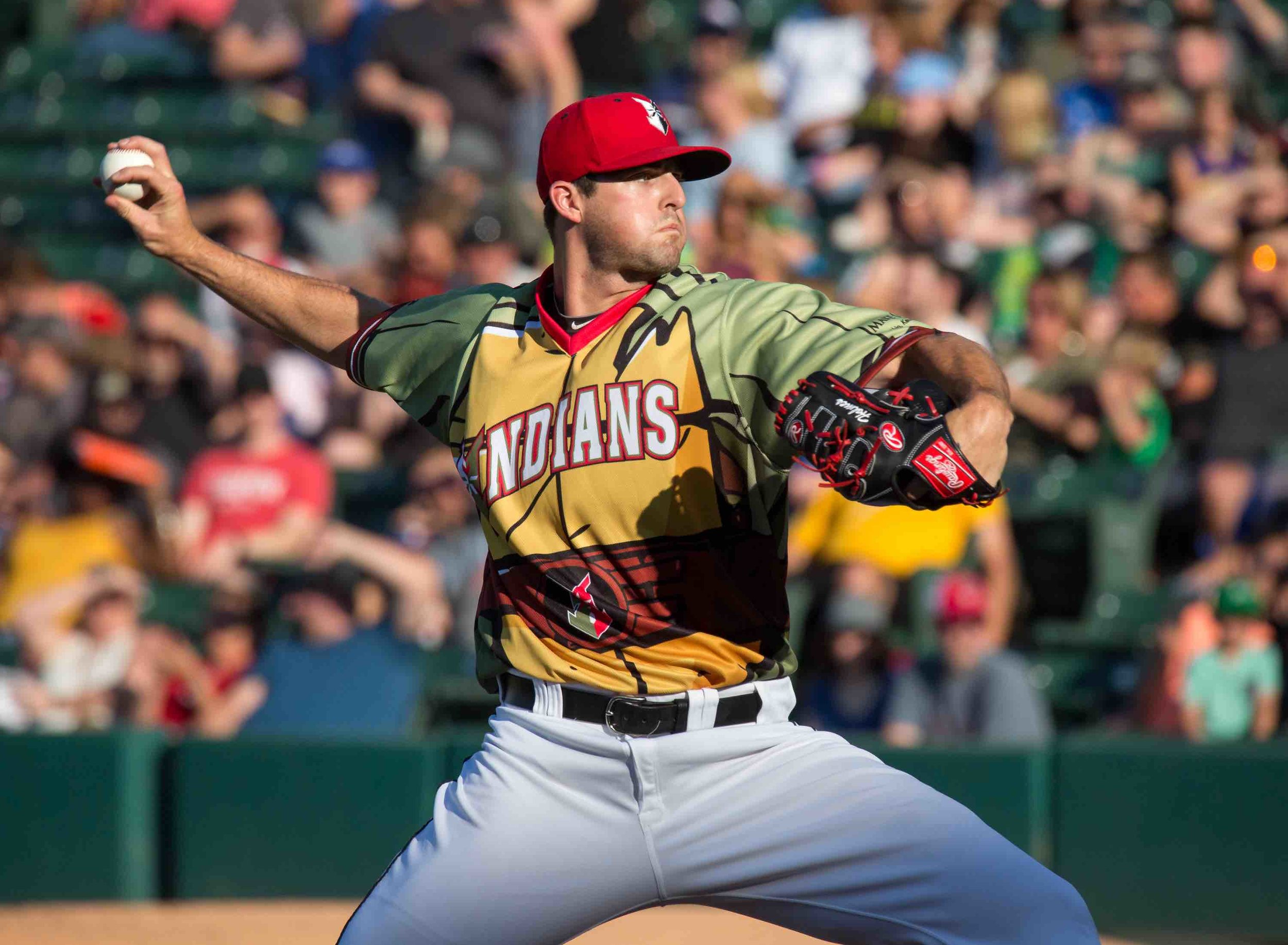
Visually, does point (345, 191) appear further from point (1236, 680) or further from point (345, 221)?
point (1236, 680)

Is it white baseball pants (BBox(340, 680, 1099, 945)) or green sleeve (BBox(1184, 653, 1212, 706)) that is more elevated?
white baseball pants (BBox(340, 680, 1099, 945))

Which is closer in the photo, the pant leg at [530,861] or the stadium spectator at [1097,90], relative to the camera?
the pant leg at [530,861]

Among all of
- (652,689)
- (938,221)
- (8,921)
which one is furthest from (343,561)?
(652,689)

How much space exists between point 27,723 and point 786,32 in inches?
237

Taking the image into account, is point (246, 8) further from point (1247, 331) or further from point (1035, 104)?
point (1247, 331)

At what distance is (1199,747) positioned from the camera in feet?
19.7

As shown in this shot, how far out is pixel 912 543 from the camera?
289 inches

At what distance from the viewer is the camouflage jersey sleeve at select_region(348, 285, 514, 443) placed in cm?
345

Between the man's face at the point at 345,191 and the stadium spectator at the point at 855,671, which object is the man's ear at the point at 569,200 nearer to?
the stadium spectator at the point at 855,671

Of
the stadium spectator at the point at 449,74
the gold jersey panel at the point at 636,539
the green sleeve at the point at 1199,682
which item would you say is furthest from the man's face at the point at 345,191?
the gold jersey panel at the point at 636,539

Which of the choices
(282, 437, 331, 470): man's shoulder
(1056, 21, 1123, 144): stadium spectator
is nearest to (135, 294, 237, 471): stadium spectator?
(282, 437, 331, 470): man's shoulder

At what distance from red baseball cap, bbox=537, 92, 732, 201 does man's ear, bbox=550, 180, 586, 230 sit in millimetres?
18

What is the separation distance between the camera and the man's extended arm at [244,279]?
3.66 m

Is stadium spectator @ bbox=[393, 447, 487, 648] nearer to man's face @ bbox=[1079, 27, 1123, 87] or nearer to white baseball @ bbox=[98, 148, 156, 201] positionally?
white baseball @ bbox=[98, 148, 156, 201]
